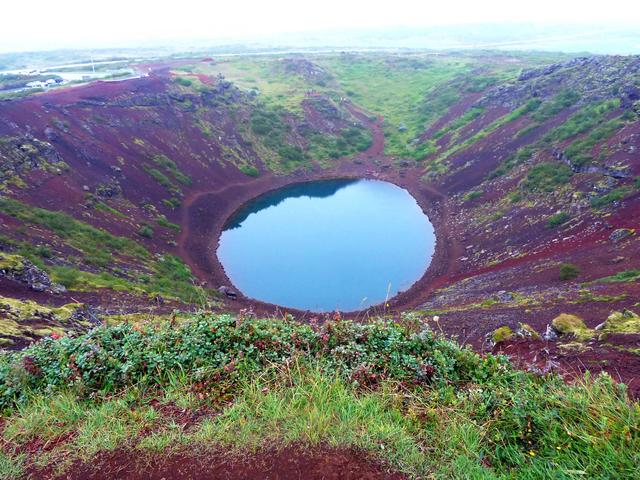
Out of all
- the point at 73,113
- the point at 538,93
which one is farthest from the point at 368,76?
the point at 73,113

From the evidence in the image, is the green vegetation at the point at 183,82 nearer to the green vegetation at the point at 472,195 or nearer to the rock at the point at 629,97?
the green vegetation at the point at 472,195

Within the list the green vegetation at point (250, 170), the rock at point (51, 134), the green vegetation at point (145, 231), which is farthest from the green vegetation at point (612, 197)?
the rock at point (51, 134)

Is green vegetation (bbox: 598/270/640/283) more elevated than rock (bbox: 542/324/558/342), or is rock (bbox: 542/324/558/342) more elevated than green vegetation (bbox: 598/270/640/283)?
rock (bbox: 542/324/558/342)

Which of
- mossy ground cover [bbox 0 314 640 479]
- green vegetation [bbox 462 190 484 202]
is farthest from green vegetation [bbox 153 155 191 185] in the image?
mossy ground cover [bbox 0 314 640 479]

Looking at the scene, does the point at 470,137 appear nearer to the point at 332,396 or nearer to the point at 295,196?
the point at 295,196

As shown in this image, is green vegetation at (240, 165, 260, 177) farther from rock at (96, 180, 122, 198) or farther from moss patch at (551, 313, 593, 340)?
moss patch at (551, 313, 593, 340)

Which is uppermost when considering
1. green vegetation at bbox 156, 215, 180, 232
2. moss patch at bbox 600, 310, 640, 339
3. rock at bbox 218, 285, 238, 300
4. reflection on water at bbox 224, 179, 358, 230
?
moss patch at bbox 600, 310, 640, 339

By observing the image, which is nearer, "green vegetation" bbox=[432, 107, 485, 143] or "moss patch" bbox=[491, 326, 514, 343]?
"moss patch" bbox=[491, 326, 514, 343]

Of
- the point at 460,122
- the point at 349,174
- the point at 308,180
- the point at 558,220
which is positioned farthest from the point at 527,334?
the point at 460,122

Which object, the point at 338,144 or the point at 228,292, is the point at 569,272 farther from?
the point at 338,144
